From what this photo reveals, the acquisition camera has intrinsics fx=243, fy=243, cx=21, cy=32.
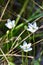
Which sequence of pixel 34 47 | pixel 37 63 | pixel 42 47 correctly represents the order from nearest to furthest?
pixel 37 63 → pixel 34 47 → pixel 42 47

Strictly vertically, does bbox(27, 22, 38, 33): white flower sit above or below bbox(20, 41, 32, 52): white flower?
above

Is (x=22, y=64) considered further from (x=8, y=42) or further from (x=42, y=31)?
(x=42, y=31)

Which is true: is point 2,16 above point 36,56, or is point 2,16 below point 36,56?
above

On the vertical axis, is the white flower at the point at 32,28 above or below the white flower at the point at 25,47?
above

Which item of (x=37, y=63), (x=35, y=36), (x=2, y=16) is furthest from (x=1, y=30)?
(x=37, y=63)

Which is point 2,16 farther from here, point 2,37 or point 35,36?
point 35,36

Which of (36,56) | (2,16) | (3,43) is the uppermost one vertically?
(2,16)

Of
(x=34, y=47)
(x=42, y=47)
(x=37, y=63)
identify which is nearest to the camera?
(x=37, y=63)

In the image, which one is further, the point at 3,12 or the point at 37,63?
the point at 3,12

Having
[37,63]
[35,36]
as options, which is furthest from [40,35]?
[37,63]
